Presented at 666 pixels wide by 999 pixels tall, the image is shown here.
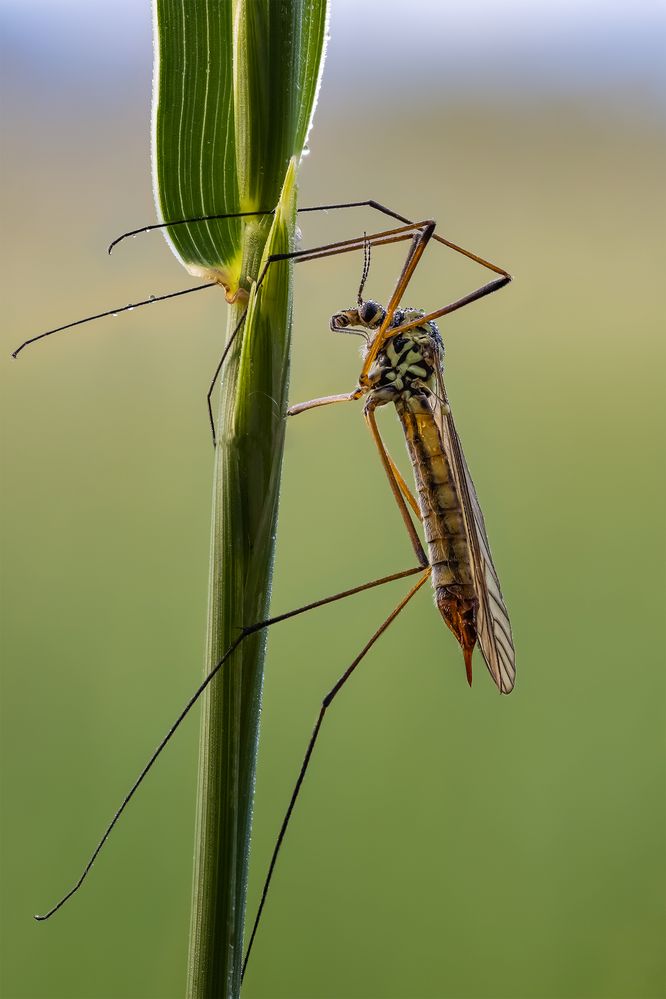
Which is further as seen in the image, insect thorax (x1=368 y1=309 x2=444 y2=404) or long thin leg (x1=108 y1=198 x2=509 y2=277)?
insect thorax (x1=368 y1=309 x2=444 y2=404)

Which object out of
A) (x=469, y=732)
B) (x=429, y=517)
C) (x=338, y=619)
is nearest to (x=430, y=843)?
(x=469, y=732)

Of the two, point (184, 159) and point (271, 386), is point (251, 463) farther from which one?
point (184, 159)

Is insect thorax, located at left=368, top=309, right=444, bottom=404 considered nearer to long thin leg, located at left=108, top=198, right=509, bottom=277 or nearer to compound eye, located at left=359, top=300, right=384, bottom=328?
compound eye, located at left=359, top=300, right=384, bottom=328

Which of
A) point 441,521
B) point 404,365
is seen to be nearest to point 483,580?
point 441,521

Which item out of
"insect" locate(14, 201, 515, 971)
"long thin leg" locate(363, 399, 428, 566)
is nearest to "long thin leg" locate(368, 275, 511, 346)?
"insect" locate(14, 201, 515, 971)

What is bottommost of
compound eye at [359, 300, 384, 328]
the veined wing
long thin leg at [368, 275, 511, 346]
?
the veined wing

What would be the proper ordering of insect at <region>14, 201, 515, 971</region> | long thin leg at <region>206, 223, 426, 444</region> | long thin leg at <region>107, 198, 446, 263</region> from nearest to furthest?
long thin leg at <region>107, 198, 446, 263</region>, long thin leg at <region>206, 223, 426, 444</region>, insect at <region>14, 201, 515, 971</region>
